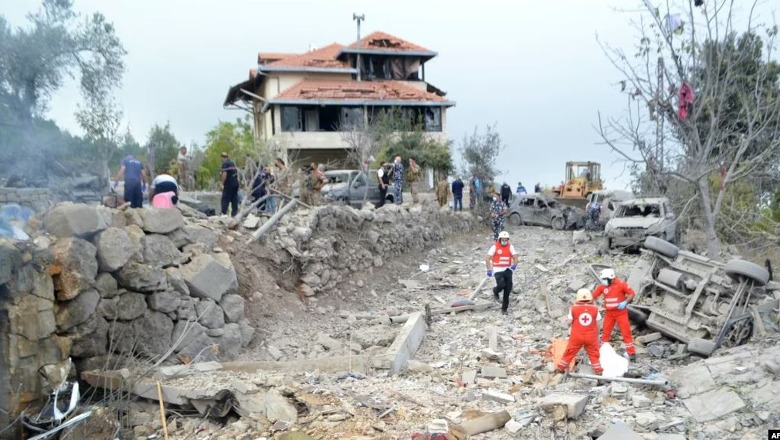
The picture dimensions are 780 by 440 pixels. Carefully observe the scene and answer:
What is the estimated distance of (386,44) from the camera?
114 feet

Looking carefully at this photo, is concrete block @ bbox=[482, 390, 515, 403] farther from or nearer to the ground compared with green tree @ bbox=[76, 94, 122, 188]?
nearer to the ground

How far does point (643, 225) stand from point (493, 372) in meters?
7.77

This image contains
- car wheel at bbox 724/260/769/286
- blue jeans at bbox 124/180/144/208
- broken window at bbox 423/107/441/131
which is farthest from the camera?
broken window at bbox 423/107/441/131

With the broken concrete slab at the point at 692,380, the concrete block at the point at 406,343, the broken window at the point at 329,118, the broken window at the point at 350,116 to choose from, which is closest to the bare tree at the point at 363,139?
the broken window at the point at 350,116

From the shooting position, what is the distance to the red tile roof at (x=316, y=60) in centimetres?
3316

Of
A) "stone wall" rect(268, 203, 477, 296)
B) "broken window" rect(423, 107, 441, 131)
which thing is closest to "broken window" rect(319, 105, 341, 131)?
"broken window" rect(423, 107, 441, 131)

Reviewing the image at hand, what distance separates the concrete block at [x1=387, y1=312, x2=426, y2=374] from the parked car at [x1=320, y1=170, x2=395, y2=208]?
25.3 ft

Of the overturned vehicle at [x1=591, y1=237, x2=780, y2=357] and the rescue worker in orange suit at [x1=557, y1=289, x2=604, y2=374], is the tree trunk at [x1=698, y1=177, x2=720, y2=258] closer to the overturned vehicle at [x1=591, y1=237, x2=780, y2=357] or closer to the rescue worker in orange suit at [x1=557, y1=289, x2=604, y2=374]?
the overturned vehicle at [x1=591, y1=237, x2=780, y2=357]

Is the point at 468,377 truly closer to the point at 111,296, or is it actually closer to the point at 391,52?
the point at 111,296

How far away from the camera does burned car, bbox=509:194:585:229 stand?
21641mm

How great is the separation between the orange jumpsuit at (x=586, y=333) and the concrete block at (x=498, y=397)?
119 cm

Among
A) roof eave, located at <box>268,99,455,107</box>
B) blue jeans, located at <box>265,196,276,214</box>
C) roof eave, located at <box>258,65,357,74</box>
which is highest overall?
roof eave, located at <box>258,65,357,74</box>

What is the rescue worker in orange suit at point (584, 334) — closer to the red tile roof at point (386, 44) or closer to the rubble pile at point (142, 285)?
the rubble pile at point (142, 285)

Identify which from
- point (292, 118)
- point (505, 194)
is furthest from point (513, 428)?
point (292, 118)
